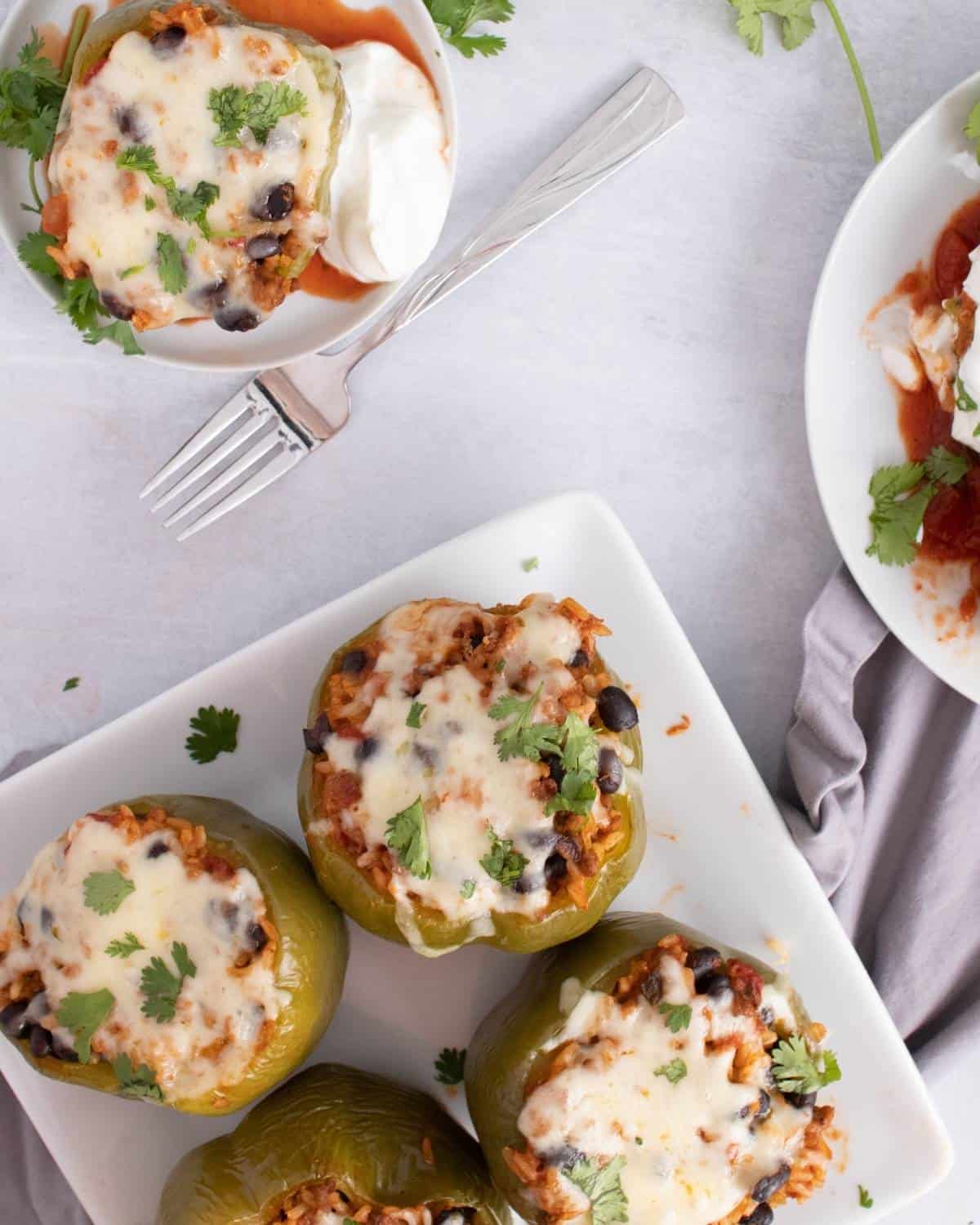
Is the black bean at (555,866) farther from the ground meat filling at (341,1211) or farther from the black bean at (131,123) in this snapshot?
the black bean at (131,123)

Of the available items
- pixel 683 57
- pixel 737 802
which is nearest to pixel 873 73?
pixel 683 57

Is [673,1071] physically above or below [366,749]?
below

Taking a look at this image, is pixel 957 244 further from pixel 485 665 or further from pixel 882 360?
pixel 485 665

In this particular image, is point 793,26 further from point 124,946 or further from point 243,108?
point 124,946

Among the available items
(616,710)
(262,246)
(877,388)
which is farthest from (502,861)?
(877,388)

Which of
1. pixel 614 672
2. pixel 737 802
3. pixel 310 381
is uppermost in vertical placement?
pixel 310 381
